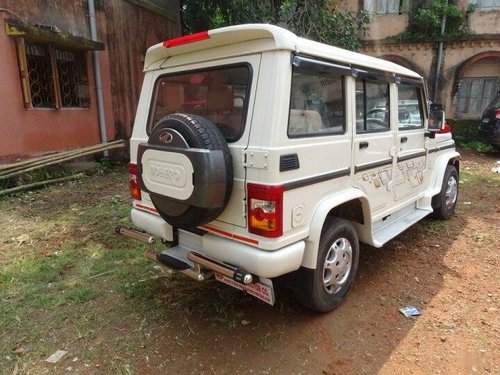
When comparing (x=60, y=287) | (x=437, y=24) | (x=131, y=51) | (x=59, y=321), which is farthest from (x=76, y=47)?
(x=437, y=24)

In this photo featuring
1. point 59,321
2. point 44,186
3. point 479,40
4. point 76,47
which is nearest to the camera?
point 59,321

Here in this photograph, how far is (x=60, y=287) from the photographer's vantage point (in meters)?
3.48

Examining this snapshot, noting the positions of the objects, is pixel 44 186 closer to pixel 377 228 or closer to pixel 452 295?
pixel 377 228

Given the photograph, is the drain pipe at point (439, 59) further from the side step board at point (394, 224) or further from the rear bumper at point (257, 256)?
the rear bumper at point (257, 256)


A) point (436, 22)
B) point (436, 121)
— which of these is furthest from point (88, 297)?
point (436, 22)

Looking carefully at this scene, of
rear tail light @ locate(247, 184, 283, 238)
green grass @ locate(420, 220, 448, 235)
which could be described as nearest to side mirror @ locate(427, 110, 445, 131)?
green grass @ locate(420, 220, 448, 235)

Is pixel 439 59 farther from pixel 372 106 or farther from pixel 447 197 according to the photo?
pixel 372 106

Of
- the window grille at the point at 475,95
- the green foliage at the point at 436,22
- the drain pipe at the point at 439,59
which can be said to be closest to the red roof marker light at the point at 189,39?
the green foliage at the point at 436,22

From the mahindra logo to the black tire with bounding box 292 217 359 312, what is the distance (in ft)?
4.27

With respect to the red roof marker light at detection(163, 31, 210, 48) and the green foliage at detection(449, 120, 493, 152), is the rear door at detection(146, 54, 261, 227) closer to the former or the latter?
the red roof marker light at detection(163, 31, 210, 48)

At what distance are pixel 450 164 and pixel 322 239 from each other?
10.4 ft

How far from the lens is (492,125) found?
984cm

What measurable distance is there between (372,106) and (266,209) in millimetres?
1593

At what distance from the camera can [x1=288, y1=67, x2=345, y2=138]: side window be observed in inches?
99.6
